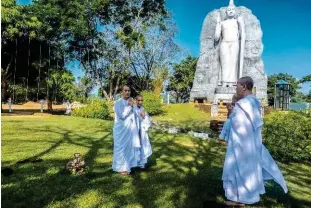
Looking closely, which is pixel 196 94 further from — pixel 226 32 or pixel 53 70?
pixel 226 32

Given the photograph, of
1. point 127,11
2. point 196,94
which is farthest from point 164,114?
point 127,11

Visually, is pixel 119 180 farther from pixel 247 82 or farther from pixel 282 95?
pixel 282 95

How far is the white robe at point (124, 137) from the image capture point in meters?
6.96

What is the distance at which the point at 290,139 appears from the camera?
9.41m

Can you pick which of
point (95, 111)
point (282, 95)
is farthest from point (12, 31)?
point (282, 95)

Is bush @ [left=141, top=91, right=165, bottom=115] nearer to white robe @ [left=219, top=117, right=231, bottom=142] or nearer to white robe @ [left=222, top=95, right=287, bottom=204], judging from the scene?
white robe @ [left=219, top=117, right=231, bottom=142]

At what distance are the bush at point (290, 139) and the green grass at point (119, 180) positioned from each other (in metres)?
0.42

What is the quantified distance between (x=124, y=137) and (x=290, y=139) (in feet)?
16.2

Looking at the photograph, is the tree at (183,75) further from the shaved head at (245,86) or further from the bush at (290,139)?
the shaved head at (245,86)

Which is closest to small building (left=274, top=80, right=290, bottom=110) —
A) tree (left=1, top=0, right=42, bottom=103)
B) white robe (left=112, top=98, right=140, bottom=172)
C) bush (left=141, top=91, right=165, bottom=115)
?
bush (left=141, top=91, right=165, bottom=115)

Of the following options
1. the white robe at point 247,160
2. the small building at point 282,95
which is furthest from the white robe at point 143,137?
the small building at point 282,95

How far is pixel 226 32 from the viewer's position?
1418cm

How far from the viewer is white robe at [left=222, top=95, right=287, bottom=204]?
16.4 feet

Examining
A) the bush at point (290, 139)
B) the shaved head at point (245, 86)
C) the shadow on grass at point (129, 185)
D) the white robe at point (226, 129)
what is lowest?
the shadow on grass at point (129, 185)
